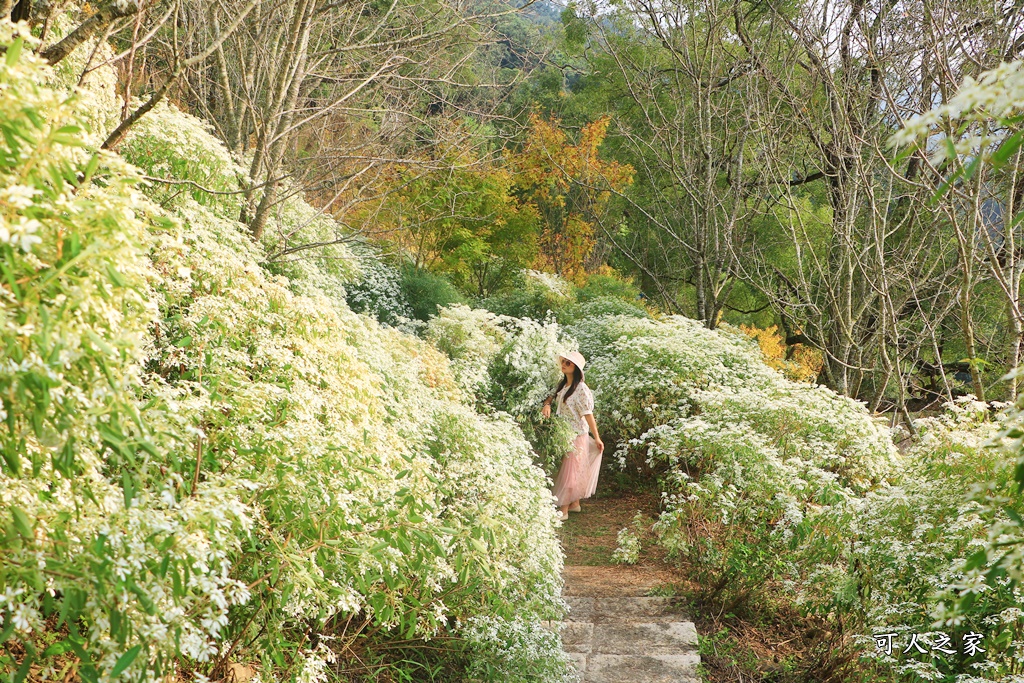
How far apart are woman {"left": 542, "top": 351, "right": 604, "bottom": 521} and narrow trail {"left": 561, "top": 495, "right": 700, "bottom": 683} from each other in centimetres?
32

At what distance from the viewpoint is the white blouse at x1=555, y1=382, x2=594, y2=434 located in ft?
25.2

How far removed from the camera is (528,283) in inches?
563

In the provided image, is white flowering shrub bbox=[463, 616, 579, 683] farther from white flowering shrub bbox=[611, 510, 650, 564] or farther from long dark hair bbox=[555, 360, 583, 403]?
long dark hair bbox=[555, 360, 583, 403]

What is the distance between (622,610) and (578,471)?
239cm

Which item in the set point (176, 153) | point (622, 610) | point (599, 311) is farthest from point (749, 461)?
point (599, 311)

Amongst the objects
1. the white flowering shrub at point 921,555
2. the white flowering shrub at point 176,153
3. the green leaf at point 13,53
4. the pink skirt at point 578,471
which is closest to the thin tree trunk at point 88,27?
the green leaf at point 13,53

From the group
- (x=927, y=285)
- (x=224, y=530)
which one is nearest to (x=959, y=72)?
(x=927, y=285)

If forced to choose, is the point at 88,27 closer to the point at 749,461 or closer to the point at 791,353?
the point at 749,461

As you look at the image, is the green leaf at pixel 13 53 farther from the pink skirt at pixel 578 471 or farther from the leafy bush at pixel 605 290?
the leafy bush at pixel 605 290

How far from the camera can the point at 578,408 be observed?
772 centimetres

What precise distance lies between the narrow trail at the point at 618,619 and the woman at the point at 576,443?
316 mm

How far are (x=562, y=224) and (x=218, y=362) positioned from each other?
1616cm

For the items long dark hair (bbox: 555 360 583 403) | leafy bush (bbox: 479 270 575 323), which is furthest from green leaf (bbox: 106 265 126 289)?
leafy bush (bbox: 479 270 575 323)

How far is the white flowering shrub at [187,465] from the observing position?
1.74m
